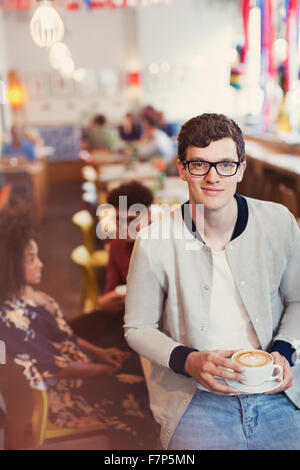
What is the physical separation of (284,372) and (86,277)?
190cm

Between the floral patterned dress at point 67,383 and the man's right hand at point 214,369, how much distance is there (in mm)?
487

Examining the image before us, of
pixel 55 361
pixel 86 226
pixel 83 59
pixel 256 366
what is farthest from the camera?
pixel 83 59

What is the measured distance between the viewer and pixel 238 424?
1.42m

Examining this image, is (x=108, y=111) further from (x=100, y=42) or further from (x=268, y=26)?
(x=268, y=26)

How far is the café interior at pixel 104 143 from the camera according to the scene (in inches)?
74.6

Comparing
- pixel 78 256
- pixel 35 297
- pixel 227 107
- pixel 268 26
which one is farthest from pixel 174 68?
pixel 35 297

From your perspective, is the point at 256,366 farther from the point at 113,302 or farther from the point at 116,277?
the point at 116,277

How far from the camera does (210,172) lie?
1417 mm

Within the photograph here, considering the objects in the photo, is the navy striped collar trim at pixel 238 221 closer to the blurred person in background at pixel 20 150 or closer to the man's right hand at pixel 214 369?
the man's right hand at pixel 214 369

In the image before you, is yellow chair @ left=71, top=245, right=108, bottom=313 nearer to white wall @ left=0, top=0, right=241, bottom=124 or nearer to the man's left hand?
the man's left hand

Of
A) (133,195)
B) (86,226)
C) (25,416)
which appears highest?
(133,195)

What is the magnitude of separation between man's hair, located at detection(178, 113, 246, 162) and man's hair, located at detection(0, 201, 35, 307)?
747 mm

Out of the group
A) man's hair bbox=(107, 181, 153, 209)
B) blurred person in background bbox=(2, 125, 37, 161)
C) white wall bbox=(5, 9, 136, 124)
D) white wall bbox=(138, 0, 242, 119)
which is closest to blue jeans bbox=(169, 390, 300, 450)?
man's hair bbox=(107, 181, 153, 209)

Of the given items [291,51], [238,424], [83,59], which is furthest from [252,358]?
[83,59]
